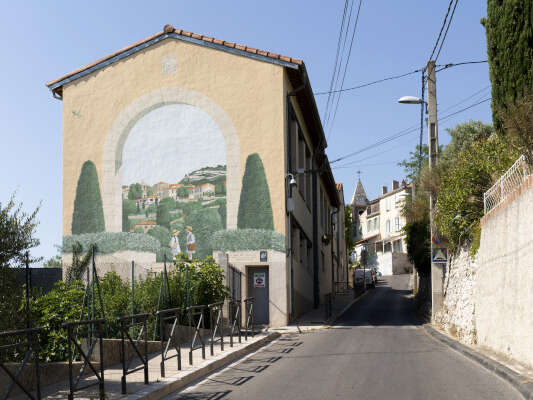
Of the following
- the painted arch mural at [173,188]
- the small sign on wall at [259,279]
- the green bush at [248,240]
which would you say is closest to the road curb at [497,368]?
the green bush at [248,240]

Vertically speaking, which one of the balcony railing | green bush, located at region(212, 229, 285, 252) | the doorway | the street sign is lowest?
the doorway

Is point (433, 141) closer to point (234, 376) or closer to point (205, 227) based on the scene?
point (205, 227)

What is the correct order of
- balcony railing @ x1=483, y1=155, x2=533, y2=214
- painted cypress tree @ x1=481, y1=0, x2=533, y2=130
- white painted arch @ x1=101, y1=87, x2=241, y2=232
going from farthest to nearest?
white painted arch @ x1=101, y1=87, x2=241, y2=232 → painted cypress tree @ x1=481, y1=0, x2=533, y2=130 → balcony railing @ x1=483, y1=155, x2=533, y2=214

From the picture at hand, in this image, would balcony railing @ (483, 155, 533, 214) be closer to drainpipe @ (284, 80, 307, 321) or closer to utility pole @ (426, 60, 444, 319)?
utility pole @ (426, 60, 444, 319)

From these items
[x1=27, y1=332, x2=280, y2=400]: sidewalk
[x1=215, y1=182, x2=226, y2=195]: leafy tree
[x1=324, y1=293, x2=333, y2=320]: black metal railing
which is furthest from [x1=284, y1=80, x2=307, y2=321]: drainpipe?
[x1=27, y1=332, x2=280, y2=400]: sidewalk

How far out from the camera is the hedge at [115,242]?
2392 centimetres

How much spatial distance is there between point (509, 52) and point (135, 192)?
1483cm

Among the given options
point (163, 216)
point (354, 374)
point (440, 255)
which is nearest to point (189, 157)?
point (163, 216)

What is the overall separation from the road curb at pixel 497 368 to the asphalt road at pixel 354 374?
0.12 meters

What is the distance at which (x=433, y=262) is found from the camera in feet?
67.0

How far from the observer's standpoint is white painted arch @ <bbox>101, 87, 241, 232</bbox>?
23.7m

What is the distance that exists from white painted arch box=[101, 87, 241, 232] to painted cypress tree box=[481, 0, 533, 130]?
10642 millimetres

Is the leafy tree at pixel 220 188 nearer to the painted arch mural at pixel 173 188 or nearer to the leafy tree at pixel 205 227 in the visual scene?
the painted arch mural at pixel 173 188

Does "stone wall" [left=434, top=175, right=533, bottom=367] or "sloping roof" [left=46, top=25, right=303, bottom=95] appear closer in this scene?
"stone wall" [left=434, top=175, right=533, bottom=367]
